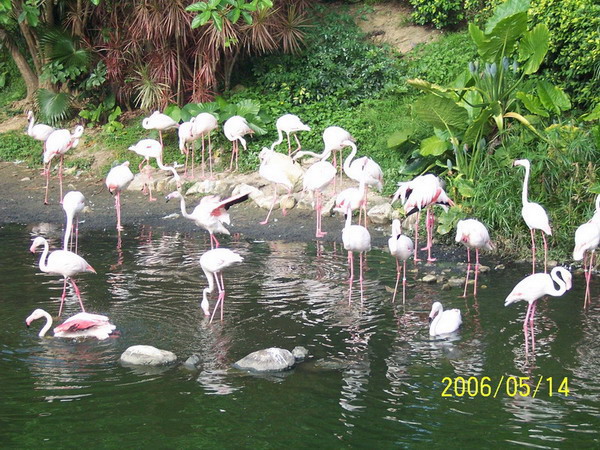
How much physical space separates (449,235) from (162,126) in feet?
15.7

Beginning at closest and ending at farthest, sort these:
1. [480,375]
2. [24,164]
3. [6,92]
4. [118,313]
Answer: [480,375] < [118,313] < [24,164] < [6,92]

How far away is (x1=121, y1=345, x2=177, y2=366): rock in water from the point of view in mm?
5977

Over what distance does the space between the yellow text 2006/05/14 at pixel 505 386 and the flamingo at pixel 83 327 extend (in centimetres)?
272

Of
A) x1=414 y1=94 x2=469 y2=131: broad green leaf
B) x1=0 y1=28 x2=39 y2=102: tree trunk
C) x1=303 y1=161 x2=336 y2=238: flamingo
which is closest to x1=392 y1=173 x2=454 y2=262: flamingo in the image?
x1=303 y1=161 x2=336 y2=238: flamingo

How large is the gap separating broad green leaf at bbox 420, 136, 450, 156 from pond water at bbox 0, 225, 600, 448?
73.2 inches

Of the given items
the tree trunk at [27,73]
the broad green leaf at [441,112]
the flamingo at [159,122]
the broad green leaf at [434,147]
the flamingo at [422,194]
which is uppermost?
the tree trunk at [27,73]

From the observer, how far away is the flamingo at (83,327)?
6566mm

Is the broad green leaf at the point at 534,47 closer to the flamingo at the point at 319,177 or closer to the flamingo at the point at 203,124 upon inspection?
the flamingo at the point at 319,177

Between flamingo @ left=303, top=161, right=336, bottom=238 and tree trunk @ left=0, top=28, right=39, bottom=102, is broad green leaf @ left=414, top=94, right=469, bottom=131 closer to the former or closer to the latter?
flamingo @ left=303, top=161, right=336, bottom=238

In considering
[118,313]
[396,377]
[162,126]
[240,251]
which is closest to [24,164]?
[162,126]

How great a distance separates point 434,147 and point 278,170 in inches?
78.3

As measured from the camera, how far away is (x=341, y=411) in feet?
17.4

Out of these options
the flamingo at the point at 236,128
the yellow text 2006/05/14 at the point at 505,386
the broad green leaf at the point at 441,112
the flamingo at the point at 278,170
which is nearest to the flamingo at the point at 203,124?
the flamingo at the point at 236,128

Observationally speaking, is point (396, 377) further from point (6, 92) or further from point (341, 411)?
point (6, 92)
